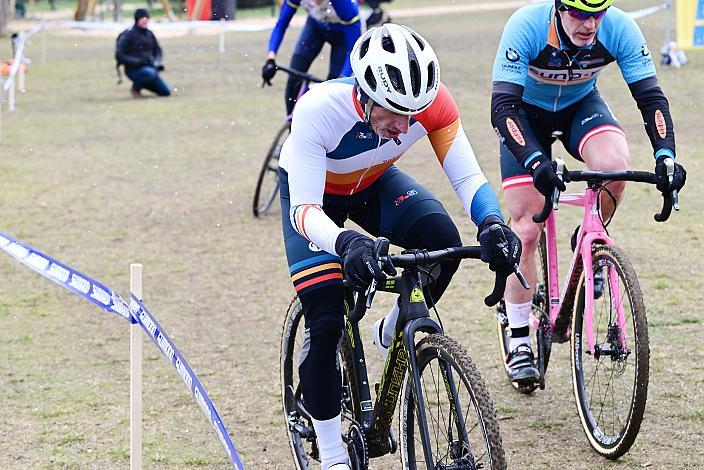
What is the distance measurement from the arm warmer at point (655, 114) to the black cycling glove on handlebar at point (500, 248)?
1.51 meters

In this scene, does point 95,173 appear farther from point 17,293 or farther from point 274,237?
point 17,293

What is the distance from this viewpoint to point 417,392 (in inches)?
150

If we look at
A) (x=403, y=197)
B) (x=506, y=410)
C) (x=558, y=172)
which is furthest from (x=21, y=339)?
(x=558, y=172)

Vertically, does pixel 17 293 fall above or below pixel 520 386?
below

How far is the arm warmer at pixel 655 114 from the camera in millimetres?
5082

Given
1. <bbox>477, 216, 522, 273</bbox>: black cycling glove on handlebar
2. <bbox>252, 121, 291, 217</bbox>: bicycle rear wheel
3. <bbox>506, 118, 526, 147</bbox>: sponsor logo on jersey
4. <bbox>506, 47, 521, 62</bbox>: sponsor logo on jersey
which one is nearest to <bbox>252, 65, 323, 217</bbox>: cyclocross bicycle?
<bbox>252, 121, 291, 217</bbox>: bicycle rear wheel

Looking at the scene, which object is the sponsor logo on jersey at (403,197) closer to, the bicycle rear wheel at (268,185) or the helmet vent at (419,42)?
the helmet vent at (419,42)

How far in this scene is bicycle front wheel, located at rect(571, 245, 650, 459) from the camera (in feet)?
15.4

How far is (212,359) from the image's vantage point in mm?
6695

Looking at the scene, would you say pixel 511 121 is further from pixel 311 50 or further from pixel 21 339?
pixel 311 50

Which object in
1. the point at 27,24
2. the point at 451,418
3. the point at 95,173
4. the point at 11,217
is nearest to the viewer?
the point at 451,418

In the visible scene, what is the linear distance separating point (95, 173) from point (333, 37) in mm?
4365

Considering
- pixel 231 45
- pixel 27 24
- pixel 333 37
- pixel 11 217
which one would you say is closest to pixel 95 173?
pixel 11 217

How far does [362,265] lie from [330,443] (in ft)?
3.46
